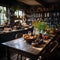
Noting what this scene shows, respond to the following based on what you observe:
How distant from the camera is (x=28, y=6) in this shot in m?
7.69

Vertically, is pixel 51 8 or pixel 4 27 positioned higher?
pixel 51 8

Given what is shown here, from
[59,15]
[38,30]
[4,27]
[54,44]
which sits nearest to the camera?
[54,44]

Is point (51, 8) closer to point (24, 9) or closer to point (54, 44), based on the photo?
point (24, 9)

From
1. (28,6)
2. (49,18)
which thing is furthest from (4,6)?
(49,18)

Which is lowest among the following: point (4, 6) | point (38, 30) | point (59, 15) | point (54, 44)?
point (54, 44)

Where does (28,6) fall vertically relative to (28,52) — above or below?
above

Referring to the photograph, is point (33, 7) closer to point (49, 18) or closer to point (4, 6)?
point (49, 18)

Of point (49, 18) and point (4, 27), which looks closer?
point (4, 27)

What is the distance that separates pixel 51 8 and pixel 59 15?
2.33 ft

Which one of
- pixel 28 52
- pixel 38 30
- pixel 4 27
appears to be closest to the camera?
pixel 28 52

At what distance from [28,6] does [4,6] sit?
2444mm

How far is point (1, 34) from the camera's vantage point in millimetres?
3287

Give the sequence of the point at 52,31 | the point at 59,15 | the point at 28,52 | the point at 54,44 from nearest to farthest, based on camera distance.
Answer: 1. the point at 28,52
2. the point at 54,44
3. the point at 52,31
4. the point at 59,15

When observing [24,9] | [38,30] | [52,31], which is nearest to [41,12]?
[24,9]
